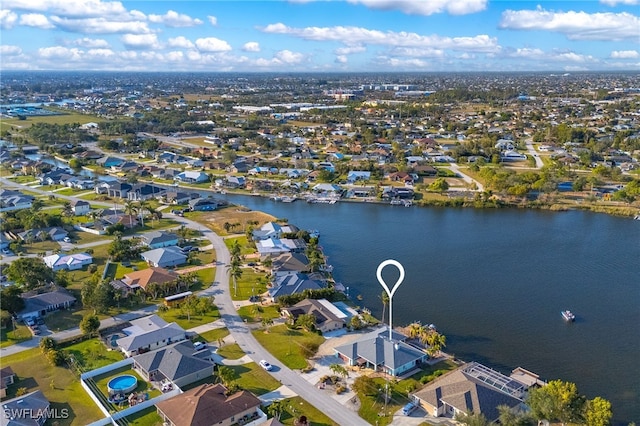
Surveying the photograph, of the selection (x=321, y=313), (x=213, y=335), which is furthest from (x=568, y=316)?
(x=213, y=335)

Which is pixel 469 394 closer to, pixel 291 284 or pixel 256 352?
pixel 256 352

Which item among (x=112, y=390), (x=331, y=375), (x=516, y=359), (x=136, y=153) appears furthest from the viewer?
(x=136, y=153)

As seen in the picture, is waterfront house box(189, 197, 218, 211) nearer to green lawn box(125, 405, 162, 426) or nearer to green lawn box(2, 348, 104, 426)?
green lawn box(2, 348, 104, 426)

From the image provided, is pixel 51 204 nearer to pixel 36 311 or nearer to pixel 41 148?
pixel 36 311

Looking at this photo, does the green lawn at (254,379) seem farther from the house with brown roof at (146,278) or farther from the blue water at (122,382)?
the house with brown roof at (146,278)

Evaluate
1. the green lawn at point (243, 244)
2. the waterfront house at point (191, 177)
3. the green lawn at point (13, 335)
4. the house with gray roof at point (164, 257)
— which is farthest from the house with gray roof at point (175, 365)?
the waterfront house at point (191, 177)

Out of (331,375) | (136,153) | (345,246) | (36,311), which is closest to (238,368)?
(331,375)

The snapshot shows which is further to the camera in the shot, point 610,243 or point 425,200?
point 425,200
